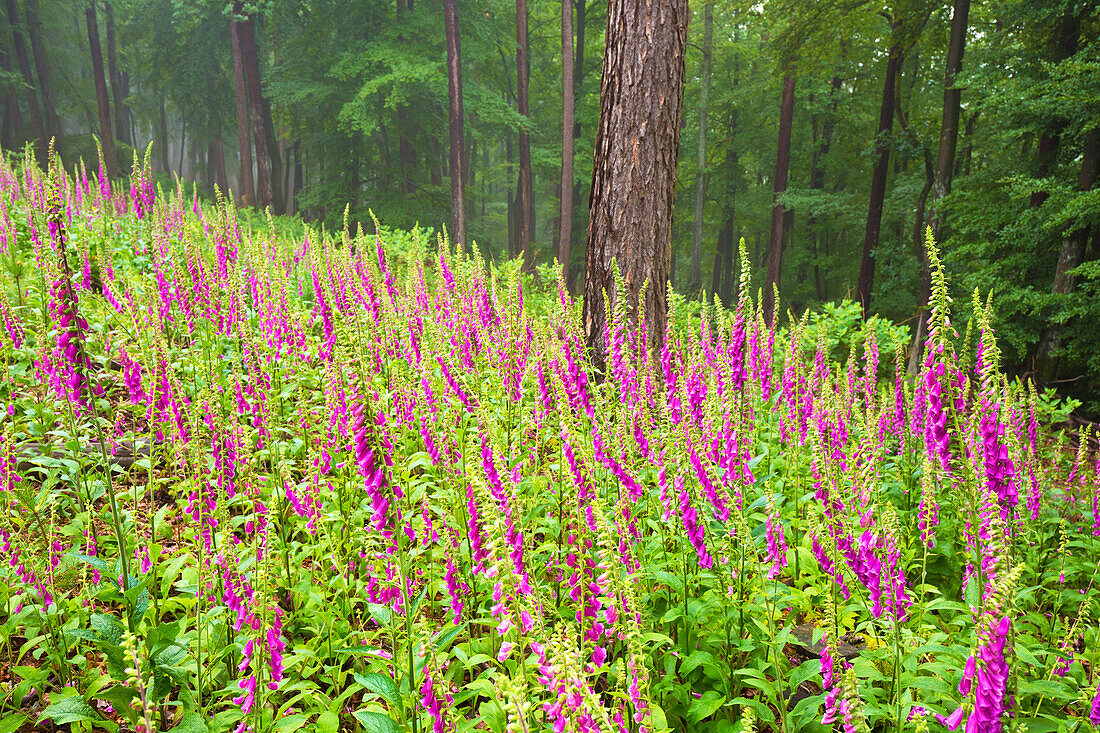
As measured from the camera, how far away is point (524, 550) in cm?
217

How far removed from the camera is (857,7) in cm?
1382

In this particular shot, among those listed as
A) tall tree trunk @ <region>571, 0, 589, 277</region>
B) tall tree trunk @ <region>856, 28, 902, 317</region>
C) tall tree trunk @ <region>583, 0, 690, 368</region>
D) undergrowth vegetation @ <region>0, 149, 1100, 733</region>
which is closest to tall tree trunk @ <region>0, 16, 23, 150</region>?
tall tree trunk @ <region>571, 0, 589, 277</region>

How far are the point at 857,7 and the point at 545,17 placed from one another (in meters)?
22.9

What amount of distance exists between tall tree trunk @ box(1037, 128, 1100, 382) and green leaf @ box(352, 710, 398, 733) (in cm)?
1131

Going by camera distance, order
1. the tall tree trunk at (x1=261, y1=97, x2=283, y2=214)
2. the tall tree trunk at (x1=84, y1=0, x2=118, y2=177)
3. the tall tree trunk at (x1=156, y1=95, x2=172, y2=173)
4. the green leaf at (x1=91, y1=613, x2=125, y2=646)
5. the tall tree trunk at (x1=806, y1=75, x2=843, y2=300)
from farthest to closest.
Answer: the tall tree trunk at (x1=156, y1=95, x2=172, y2=173) → the tall tree trunk at (x1=261, y1=97, x2=283, y2=214) → the tall tree trunk at (x1=806, y1=75, x2=843, y2=300) → the tall tree trunk at (x1=84, y1=0, x2=118, y2=177) → the green leaf at (x1=91, y1=613, x2=125, y2=646)

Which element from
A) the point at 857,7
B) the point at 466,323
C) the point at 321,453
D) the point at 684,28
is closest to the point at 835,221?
the point at 857,7

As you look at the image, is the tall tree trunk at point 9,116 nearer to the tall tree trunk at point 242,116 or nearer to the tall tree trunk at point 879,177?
the tall tree trunk at point 242,116

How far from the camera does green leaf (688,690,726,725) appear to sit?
2291 mm

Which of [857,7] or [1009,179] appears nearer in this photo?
[1009,179]

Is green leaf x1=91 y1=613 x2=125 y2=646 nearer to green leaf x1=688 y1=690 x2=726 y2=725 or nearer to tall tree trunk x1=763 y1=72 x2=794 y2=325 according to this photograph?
green leaf x1=688 y1=690 x2=726 y2=725

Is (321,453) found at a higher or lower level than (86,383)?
lower

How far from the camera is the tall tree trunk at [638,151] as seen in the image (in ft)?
18.1

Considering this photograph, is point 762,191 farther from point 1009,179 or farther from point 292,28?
point 292,28

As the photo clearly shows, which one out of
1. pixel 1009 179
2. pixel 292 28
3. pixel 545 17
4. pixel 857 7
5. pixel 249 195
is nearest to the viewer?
pixel 1009 179
